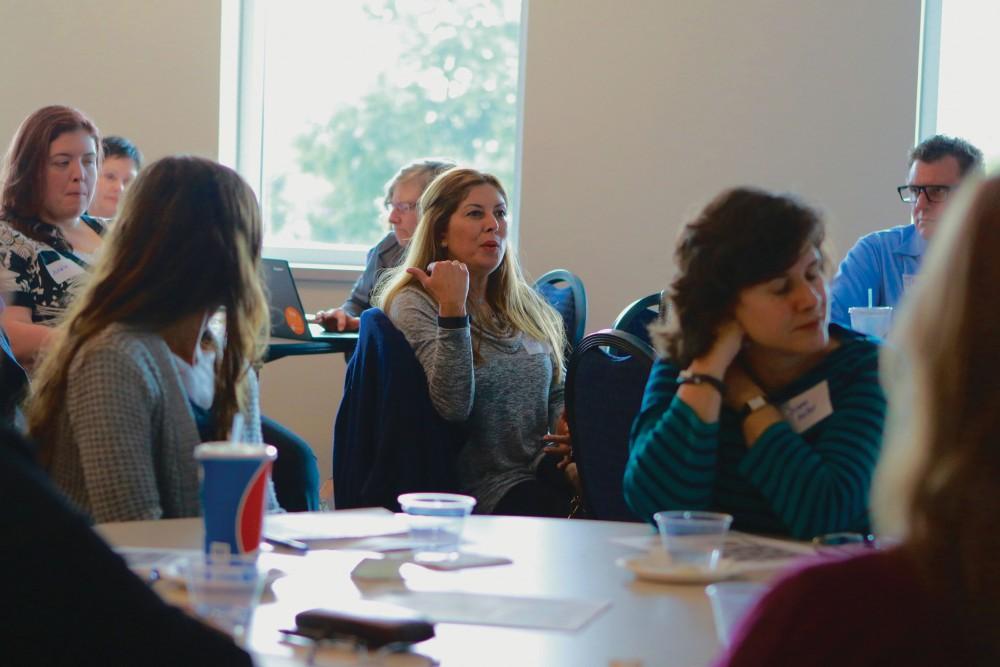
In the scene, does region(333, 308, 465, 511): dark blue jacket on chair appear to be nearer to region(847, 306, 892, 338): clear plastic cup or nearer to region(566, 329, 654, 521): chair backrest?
region(566, 329, 654, 521): chair backrest

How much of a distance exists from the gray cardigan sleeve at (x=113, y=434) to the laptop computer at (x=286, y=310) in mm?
2251

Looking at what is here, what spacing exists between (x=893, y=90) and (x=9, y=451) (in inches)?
196

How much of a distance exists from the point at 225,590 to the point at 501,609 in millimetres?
305

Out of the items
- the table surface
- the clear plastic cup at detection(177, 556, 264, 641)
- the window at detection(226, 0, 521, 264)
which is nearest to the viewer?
the clear plastic cup at detection(177, 556, 264, 641)

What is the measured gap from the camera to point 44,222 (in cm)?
355

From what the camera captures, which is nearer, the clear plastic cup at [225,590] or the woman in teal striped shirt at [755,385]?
the clear plastic cup at [225,590]

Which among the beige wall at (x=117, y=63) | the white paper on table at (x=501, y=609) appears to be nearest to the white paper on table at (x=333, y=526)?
the white paper on table at (x=501, y=609)

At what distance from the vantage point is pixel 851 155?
5.13m

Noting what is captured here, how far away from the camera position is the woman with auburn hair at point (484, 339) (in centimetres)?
293

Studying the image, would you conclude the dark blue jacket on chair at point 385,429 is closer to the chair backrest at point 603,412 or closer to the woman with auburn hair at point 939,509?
the chair backrest at point 603,412

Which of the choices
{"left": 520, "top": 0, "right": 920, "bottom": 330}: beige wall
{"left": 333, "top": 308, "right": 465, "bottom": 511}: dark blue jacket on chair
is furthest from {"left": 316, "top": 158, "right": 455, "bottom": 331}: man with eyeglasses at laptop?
{"left": 333, "top": 308, "right": 465, "bottom": 511}: dark blue jacket on chair

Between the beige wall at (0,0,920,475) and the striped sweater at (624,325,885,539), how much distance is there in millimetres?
3279

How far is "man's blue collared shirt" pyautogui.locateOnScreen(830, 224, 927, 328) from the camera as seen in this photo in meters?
3.97

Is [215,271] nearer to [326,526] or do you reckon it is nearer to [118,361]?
[118,361]
